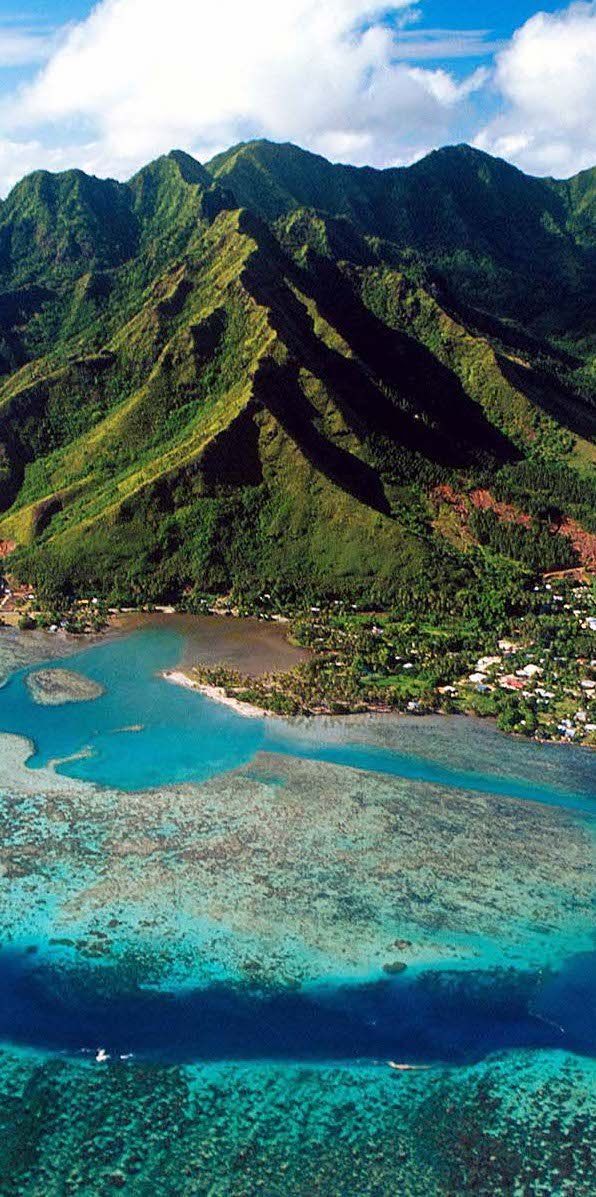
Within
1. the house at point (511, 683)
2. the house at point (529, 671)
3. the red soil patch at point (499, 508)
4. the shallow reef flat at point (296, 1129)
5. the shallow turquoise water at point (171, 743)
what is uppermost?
the red soil patch at point (499, 508)

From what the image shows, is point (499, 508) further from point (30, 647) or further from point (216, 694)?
point (30, 647)

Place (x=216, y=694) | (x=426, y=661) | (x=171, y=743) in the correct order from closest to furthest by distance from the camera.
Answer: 1. (x=171, y=743)
2. (x=216, y=694)
3. (x=426, y=661)

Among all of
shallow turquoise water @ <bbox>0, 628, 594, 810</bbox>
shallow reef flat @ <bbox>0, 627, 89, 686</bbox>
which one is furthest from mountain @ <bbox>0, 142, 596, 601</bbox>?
shallow turquoise water @ <bbox>0, 628, 594, 810</bbox>

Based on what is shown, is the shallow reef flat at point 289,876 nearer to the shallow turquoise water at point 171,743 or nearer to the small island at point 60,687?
the shallow turquoise water at point 171,743

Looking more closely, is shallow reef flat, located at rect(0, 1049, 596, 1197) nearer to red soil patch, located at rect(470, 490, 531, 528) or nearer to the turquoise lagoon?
the turquoise lagoon

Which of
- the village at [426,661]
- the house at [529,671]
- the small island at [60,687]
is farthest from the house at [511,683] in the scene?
the small island at [60,687]

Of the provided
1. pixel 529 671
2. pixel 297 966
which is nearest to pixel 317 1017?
pixel 297 966
